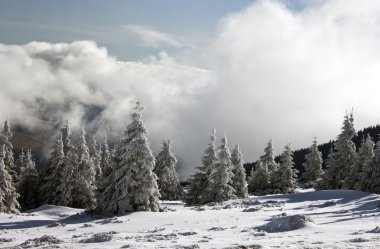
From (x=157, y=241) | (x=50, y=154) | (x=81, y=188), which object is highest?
(x=50, y=154)

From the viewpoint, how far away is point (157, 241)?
67.6ft

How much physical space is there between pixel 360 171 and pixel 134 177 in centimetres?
4095

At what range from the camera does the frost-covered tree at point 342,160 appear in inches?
2643

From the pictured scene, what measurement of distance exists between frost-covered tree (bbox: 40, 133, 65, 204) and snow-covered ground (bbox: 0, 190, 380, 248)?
1860 cm

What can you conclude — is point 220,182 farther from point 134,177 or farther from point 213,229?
point 213,229

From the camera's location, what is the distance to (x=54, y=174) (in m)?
57.1

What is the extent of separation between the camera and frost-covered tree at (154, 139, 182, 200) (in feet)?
217

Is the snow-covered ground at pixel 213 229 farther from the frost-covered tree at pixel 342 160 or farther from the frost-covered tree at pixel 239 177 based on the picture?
the frost-covered tree at pixel 342 160

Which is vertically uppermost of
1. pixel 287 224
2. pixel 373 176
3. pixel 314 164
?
pixel 314 164

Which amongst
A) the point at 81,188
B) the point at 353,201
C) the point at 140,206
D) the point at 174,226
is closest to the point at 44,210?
the point at 140,206


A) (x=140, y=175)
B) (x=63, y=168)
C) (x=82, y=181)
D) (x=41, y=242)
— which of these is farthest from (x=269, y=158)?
(x=41, y=242)

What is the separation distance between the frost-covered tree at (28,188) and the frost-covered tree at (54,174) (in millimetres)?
3861

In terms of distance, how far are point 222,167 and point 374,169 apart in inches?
771

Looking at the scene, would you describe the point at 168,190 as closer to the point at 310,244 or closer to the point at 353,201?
the point at 353,201
